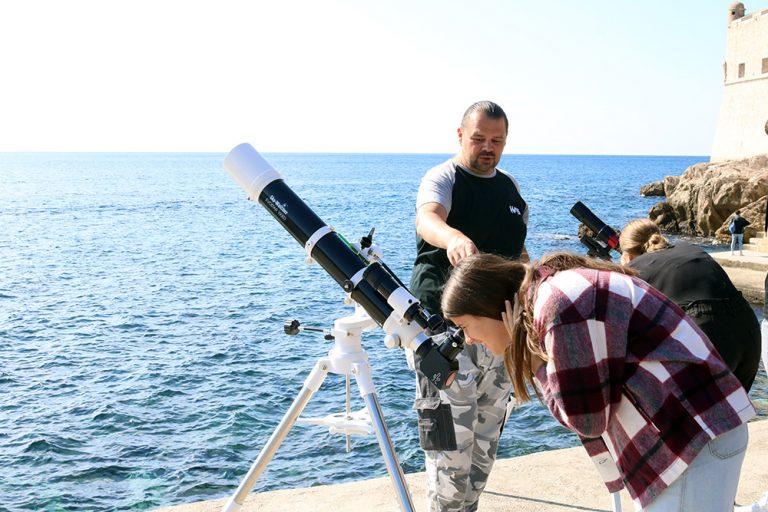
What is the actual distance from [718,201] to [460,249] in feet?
103

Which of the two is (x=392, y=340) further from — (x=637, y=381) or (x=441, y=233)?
(x=637, y=381)

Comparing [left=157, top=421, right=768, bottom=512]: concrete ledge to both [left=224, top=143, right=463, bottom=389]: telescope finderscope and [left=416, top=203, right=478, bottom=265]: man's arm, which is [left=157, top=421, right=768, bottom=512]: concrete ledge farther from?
[left=224, top=143, right=463, bottom=389]: telescope finderscope

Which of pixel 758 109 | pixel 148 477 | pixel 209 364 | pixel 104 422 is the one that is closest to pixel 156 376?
pixel 209 364

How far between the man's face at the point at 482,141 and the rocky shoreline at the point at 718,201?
24651 millimetres

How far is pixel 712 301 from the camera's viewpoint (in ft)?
10.4

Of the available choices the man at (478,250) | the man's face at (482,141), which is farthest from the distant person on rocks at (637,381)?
the man's face at (482,141)

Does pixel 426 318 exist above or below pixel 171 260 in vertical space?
above

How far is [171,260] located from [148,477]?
21.1 m

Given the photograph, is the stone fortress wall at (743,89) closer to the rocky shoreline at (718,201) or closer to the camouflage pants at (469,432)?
the rocky shoreline at (718,201)

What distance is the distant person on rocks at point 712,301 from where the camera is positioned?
3.13m

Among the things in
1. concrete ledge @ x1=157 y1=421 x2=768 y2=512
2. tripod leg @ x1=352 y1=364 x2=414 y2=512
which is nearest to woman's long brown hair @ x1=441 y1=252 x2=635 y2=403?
tripod leg @ x1=352 y1=364 x2=414 y2=512

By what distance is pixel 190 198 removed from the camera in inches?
2638

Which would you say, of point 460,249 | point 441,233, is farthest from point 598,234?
point 460,249

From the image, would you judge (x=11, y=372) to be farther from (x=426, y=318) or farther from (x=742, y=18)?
(x=742, y=18)
